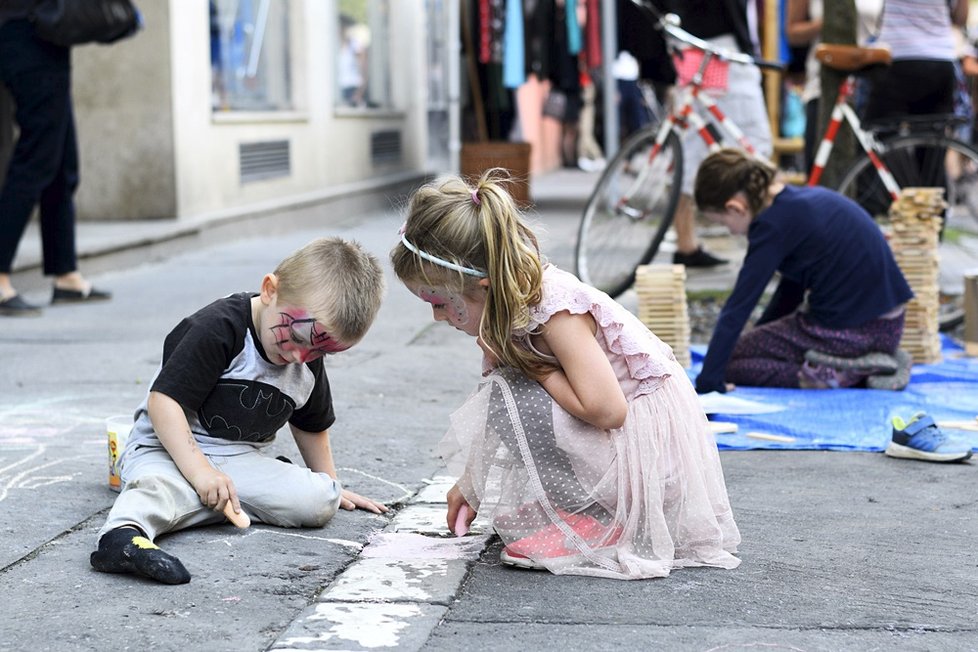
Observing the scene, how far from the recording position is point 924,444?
398 cm

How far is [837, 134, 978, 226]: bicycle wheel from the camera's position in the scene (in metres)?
6.18

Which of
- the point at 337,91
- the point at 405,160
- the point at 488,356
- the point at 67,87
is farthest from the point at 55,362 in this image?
the point at 405,160

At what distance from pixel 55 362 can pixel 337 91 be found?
6.93 m

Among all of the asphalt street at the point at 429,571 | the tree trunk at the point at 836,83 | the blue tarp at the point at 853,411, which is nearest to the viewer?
the asphalt street at the point at 429,571

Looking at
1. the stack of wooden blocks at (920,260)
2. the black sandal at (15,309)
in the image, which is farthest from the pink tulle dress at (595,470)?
the black sandal at (15,309)

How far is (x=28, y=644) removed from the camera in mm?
2453

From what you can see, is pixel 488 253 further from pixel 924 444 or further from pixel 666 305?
pixel 666 305

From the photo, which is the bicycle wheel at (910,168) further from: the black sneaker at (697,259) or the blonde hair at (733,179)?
the blonde hair at (733,179)

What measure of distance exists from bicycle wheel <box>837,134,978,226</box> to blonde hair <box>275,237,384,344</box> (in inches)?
139

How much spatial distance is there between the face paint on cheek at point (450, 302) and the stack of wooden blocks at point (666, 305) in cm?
235

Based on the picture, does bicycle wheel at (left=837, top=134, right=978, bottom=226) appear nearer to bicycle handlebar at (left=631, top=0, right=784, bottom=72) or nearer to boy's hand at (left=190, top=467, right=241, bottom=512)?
bicycle handlebar at (left=631, top=0, right=784, bottom=72)

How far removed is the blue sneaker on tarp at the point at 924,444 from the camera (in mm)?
3953

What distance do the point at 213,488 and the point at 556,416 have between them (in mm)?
746

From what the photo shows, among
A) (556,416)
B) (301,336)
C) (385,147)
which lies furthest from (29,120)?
(385,147)
